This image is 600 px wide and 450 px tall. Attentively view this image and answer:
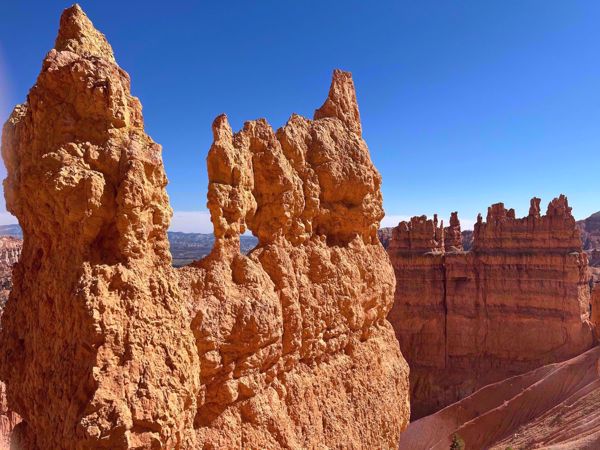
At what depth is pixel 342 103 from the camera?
11.9m

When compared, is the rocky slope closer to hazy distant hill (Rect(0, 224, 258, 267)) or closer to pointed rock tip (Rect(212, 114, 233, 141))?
hazy distant hill (Rect(0, 224, 258, 267))

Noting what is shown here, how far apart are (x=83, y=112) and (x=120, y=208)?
1.37 meters

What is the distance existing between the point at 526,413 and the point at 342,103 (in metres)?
24.4

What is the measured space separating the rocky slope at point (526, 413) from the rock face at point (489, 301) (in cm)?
320

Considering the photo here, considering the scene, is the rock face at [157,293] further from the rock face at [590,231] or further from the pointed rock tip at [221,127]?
the rock face at [590,231]

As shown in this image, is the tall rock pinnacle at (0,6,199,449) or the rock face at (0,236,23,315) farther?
the rock face at (0,236,23,315)

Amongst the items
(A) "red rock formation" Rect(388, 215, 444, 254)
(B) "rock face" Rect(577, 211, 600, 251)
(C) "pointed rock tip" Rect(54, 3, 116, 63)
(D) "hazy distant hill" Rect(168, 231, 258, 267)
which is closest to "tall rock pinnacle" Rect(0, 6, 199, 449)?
(C) "pointed rock tip" Rect(54, 3, 116, 63)

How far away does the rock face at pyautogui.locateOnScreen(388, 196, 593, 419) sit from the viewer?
Result: 33.8 m

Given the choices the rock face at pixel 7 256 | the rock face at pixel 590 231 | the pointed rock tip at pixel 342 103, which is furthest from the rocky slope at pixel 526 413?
the rock face at pixel 590 231

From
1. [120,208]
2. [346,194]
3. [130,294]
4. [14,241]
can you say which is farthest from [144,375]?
[14,241]

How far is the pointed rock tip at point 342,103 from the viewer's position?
11673mm

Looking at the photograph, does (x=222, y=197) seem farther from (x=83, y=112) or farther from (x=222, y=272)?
(x=83, y=112)

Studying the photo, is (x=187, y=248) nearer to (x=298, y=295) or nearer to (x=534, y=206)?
(x=534, y=206)

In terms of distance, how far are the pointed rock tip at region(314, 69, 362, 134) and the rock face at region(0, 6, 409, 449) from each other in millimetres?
1330
